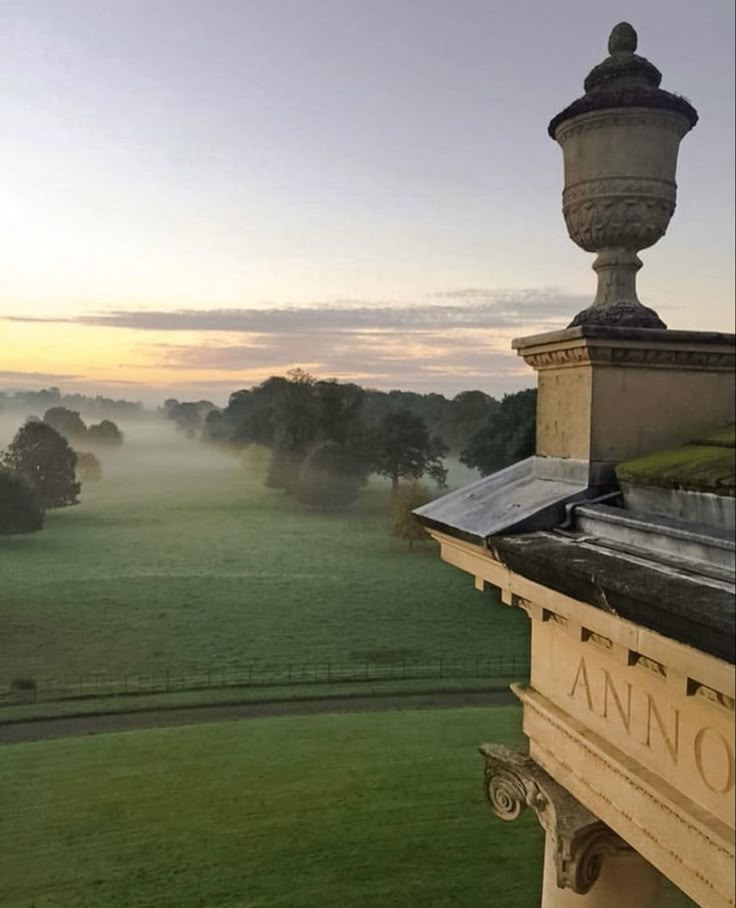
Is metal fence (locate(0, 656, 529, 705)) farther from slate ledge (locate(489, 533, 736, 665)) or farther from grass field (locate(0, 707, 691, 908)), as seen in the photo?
slate ledge (locate(489, 533, 736, 665))

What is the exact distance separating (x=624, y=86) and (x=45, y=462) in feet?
101

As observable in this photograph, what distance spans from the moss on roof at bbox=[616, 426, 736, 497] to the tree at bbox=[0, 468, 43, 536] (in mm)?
27682

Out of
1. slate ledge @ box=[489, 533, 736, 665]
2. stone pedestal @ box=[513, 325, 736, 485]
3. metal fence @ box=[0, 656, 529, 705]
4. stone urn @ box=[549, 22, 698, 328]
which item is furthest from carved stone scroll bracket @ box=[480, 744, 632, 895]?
metal fence @ box=[0, 656, 529, 705]

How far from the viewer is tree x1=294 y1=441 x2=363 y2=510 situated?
38969mm

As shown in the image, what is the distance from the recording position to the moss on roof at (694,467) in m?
3.04

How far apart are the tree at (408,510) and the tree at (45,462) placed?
43.8 ft

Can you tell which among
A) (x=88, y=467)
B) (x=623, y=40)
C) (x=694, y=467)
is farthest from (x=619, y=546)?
(x=88, y=467)

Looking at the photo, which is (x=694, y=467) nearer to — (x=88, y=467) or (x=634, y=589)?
(x=634, y=589)

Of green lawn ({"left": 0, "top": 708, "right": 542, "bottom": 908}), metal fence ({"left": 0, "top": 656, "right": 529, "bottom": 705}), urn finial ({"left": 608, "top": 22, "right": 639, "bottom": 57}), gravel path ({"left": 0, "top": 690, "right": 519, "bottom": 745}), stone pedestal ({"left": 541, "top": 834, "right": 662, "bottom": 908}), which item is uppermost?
urn finial ({"left": 608, "top": 22, "right": 639, "bottom": 57})

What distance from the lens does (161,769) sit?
1397cm

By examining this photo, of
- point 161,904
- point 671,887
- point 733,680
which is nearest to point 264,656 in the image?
point 161,904

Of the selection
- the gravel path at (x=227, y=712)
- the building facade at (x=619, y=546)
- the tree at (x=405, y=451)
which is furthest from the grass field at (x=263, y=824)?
the tree at (x=405, y=451)

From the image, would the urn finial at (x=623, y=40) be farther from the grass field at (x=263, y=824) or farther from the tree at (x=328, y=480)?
the tree at (x=328, y=480)

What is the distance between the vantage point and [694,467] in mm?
3291
